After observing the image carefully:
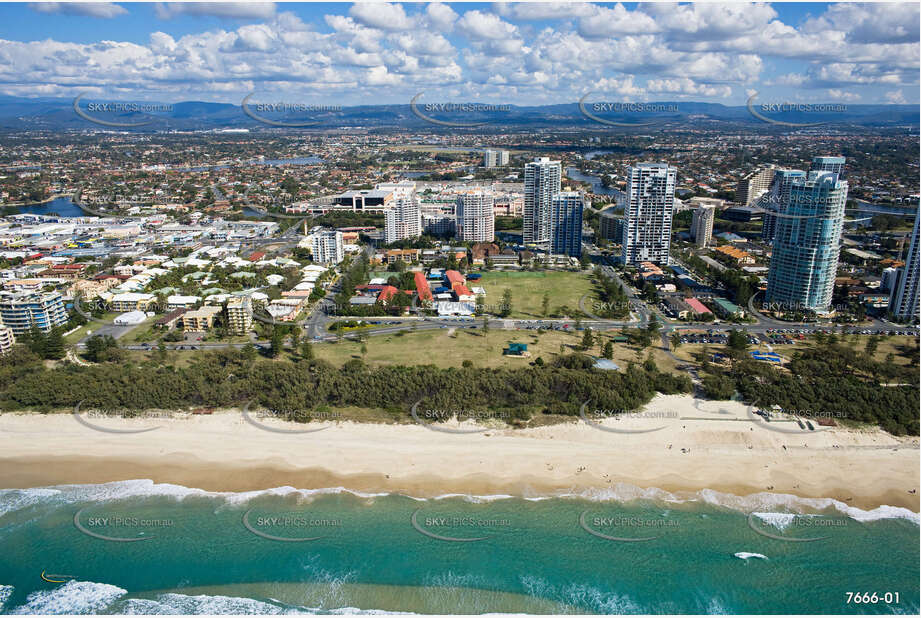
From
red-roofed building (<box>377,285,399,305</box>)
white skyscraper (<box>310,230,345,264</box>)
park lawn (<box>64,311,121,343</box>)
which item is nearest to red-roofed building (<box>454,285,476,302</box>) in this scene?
red-roofed building (<box>377,285,399,305</box>)

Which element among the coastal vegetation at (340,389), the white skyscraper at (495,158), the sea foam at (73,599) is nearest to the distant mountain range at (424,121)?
the white skyscraper at (495,158)

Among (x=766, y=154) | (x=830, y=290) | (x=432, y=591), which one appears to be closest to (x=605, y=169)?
(x=766, y=154)

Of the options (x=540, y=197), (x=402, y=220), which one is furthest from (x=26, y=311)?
(x=540, y=197)

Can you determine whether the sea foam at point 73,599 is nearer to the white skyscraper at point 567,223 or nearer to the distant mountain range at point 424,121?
the white skyscraper at point 567,223

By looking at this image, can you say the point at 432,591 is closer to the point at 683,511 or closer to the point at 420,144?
the point at 683,511

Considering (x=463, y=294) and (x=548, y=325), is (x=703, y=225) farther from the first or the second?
(x=463, y=294)

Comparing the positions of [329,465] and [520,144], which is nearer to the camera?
[329,465]
